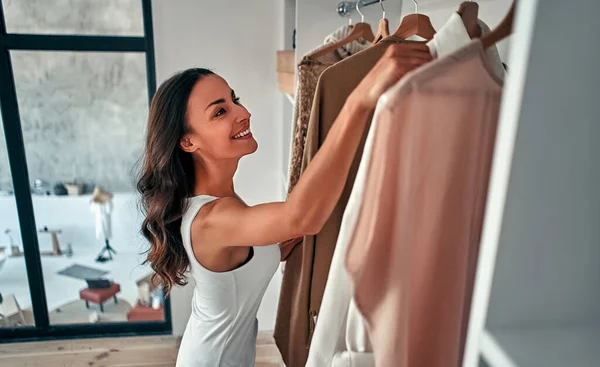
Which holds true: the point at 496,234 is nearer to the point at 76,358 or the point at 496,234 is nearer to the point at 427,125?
the point at 427,125

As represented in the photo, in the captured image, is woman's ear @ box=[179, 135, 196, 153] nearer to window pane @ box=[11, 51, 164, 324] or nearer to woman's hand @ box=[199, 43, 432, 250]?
woman's hand @ box=[199, 43, 432, 250]

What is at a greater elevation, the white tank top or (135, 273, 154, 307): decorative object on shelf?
the white tank top

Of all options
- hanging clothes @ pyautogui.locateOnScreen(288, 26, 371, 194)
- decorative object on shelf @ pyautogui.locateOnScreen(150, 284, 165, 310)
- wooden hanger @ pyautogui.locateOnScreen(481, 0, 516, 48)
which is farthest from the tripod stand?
wooden hanger @ pyautogui.locateOnScreen(481, 0, 516, 48)

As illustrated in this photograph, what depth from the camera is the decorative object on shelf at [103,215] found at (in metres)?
2.48

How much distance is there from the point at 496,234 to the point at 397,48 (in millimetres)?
297

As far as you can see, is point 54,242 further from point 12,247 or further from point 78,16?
point 78,16

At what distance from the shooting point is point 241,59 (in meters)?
2.10

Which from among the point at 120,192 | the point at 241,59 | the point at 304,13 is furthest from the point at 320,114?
the point at 120,192

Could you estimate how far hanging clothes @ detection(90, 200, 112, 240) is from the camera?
2500mm

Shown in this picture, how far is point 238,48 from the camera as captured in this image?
2.08 m

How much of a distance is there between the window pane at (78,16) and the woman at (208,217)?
129 centimetres

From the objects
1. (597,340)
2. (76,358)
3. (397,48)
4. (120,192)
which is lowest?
(76,358)

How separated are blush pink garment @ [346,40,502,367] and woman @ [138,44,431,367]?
0.25 m

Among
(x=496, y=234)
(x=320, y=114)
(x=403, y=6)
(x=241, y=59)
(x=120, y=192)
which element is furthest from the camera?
(x=120, y=192)
